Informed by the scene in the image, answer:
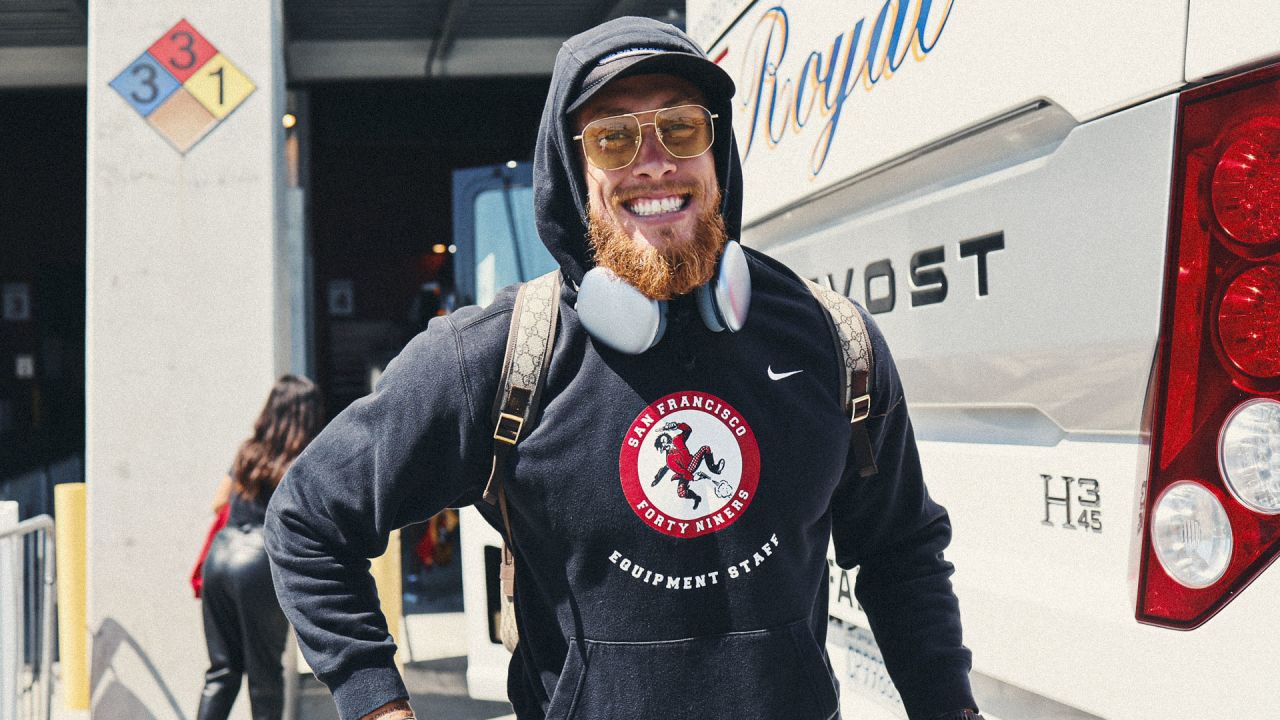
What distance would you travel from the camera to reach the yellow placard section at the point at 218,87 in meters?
5.00

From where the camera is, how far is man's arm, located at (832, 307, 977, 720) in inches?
56.6

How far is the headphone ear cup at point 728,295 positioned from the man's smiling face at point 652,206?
0.08 feet

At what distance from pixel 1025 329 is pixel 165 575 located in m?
4.32

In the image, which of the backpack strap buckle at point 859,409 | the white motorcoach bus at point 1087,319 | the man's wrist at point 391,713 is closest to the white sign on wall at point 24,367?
the white motorcoach bus at point 1087,319

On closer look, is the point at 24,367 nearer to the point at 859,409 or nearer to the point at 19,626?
the point at 19,626

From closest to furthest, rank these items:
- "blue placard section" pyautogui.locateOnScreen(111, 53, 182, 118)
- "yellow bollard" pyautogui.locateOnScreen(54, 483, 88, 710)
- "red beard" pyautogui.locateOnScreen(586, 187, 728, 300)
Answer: "red beard" pyautogui.locateOnScreen(586, 187, 728, 300) → "blue placard section" pyautogui.locateOnScreen(111, 53, 182, 118) → "yellow bollard" pyautogui.locateOnScreen(54, 483, 88, 710)

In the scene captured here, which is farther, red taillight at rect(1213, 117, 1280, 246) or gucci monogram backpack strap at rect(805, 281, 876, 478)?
gucci monogram backpack strap at rect(805, 281, 876, 478)

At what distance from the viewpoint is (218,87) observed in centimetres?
502

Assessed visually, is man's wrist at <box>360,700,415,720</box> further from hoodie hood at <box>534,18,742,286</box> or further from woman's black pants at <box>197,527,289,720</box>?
woman's black pants at <box>197,527,289,720</box>

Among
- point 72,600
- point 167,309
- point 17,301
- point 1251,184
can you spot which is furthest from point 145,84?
point 17,301

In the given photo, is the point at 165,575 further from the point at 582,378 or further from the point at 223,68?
the point at 582,378

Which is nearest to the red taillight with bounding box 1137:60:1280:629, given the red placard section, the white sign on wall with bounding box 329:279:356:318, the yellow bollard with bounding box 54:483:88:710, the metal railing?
the metal railing

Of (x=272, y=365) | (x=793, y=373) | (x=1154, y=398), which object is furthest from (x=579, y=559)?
(x=272, y=365)

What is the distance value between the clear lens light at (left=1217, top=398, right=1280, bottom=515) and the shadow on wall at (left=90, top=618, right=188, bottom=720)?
15.5ft
